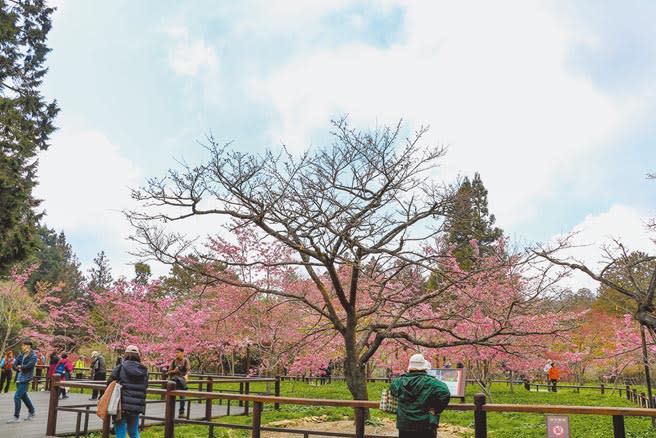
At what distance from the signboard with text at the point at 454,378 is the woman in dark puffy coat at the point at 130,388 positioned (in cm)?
553

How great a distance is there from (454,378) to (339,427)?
113 inches

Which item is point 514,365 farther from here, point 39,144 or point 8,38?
point 8,38

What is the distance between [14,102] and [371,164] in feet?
44.0

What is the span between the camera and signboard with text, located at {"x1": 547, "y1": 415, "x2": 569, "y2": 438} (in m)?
4.76

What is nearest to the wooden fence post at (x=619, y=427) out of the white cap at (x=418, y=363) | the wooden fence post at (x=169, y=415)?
the white cap at (x=418, y=363)

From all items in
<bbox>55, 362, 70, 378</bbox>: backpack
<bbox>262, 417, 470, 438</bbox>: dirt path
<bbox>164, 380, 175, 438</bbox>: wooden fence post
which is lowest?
<bbox>262, 417, 470, 438</bbox>: dirt path

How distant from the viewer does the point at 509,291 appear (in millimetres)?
18828

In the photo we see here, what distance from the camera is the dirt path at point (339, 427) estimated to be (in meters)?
10.4

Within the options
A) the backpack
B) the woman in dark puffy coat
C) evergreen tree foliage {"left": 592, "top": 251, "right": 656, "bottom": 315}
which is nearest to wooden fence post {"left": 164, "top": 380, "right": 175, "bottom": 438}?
the woman in dark puffy coat

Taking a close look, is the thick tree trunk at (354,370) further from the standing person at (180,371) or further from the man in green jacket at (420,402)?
the man in green jacket at (420,402)

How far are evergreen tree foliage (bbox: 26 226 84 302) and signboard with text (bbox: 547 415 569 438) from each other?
146 ft

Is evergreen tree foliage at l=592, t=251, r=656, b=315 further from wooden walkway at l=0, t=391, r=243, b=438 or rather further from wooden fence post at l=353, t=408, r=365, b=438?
wooden walkway at l=0, t=391, r=243, b=438

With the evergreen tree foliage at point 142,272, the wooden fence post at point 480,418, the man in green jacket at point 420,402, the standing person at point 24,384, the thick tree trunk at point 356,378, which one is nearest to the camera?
the man in green jacket at point 420,402

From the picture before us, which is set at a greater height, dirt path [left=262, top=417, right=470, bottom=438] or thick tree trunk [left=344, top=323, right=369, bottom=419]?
thick tree trunk [left=344, top=323, right=369, bottom=419]
